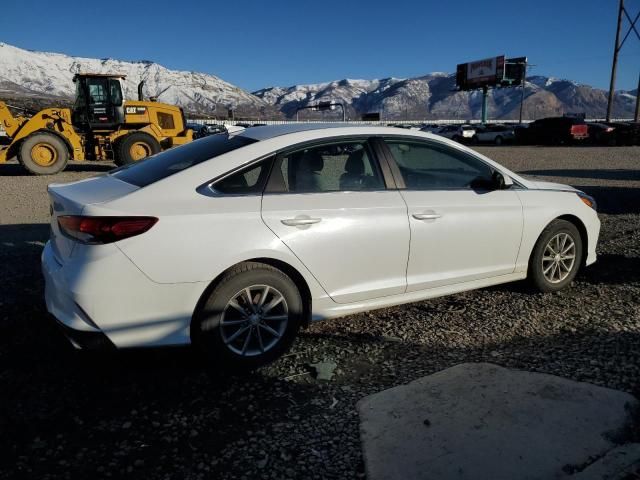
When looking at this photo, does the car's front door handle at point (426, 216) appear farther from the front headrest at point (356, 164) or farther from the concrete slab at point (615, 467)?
the concrete slab at point (615, 467)

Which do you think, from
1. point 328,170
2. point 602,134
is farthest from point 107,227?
point 602,134

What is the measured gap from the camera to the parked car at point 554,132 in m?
29.9

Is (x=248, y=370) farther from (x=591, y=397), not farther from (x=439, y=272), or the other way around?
(x=591, y=397)

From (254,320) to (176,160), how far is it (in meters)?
1.24

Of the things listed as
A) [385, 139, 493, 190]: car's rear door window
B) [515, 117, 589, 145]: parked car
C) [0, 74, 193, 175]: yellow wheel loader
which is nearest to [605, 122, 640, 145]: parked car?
[515, 117, 589, 145]: parked car

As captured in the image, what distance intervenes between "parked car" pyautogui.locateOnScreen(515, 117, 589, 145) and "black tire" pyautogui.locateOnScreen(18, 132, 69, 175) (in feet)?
90.2

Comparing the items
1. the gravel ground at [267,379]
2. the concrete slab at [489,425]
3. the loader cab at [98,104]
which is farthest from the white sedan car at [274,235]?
the loader cab at [98,104]

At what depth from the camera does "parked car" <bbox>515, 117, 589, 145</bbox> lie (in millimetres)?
29922

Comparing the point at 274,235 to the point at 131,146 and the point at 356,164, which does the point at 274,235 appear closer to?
the point at 356,164

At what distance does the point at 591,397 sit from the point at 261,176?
2.31m

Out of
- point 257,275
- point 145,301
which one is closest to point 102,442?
point 145,301

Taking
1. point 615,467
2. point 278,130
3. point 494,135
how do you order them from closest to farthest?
point 615,467
point 278,130
point 494,135

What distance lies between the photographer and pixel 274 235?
10.0 ft

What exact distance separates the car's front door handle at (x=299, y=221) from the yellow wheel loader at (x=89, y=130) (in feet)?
43.5
